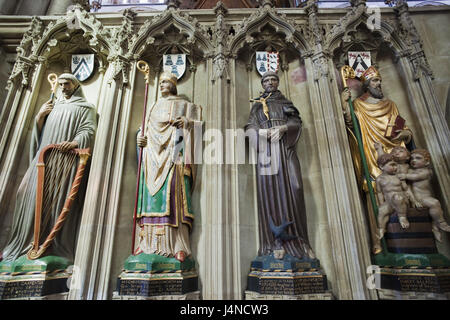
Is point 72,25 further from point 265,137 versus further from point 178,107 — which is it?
point 265,137

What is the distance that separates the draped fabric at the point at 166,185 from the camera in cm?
338

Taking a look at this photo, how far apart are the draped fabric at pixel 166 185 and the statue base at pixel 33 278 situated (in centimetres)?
112

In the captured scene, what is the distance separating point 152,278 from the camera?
309cm

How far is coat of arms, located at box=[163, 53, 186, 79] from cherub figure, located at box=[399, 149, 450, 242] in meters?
4.19

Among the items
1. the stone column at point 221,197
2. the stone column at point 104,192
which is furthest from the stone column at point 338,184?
the stone column at point 104,192

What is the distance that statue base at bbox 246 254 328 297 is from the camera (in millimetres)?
3113

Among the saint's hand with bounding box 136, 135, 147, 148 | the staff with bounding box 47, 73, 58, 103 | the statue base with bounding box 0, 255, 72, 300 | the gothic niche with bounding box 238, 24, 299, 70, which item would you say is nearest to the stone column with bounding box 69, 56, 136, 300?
the statue base with bounding box 0, 255, 72, 300

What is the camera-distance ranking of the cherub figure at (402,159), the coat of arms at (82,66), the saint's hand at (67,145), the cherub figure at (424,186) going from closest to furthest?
1. the cherub figure at (424,186)
2. the cherub figure at (402,159)
3. the saint's hand at (67,145)
4. the coat of arms at (82,66)

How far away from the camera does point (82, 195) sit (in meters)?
3.89

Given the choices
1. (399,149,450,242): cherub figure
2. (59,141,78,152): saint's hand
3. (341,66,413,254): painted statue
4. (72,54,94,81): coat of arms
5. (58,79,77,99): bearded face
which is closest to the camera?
(399,149,450,242): cherub figure

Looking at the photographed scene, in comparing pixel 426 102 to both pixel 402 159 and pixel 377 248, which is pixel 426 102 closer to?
pixel 402 159

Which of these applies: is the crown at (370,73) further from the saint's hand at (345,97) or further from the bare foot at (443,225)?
the bare foot at (443,225)

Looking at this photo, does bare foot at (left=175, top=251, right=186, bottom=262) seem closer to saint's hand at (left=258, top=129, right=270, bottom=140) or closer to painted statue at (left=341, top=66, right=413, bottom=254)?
saint's hand at (left=258, top=129, right=270, bottom=140)
